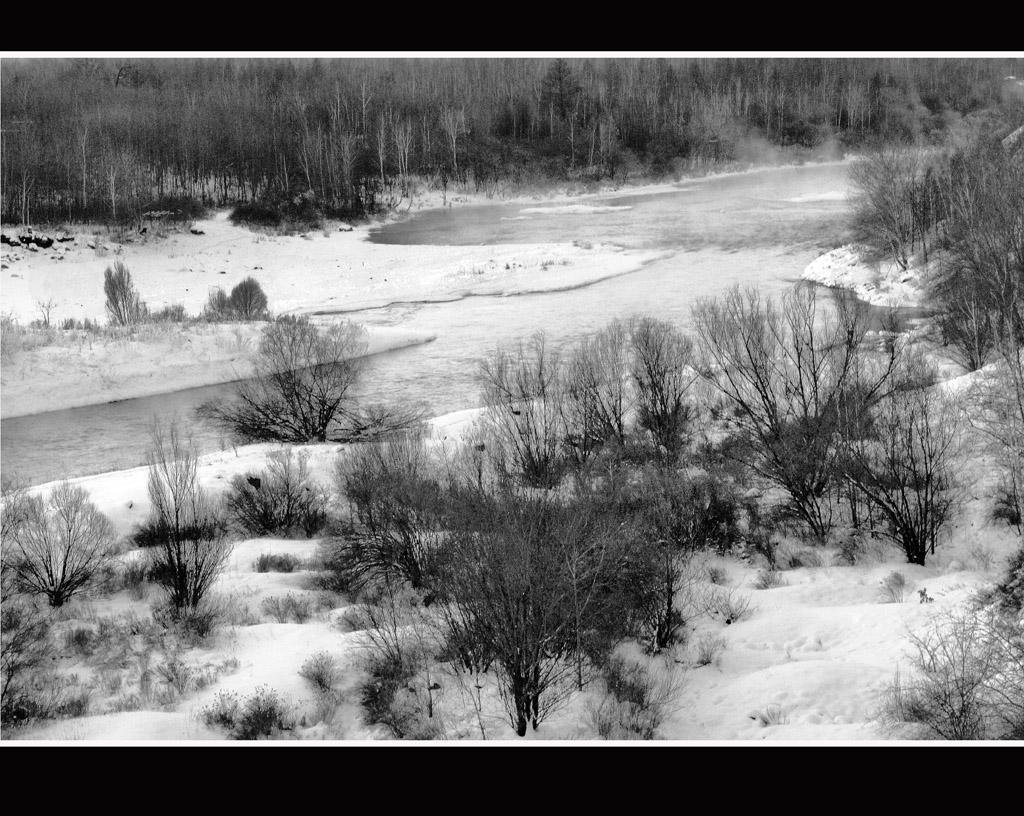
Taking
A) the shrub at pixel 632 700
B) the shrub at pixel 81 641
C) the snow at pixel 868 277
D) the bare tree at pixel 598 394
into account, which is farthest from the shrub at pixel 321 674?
the snow at pixel 868 277

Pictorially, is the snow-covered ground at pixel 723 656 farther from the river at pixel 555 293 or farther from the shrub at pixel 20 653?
the river at pixel 555 293

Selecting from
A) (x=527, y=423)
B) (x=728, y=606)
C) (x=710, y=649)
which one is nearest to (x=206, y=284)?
(x=527, y=423)

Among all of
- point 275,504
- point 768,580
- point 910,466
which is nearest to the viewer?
point 768,580

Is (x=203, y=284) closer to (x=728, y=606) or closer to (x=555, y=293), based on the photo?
(x=555, y=293)

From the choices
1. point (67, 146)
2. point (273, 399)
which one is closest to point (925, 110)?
point (273, 399)

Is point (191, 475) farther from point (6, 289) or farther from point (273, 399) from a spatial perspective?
point (6, 289)

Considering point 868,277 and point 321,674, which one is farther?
point 868,277

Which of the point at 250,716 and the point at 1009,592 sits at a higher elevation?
the point at 1009,592

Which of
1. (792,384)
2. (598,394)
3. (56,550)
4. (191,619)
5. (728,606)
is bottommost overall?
(191,619)
